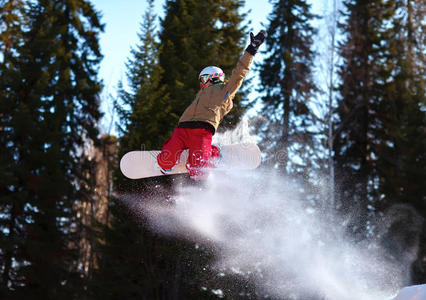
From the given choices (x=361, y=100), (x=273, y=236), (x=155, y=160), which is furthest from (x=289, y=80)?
(x=155, y=160)

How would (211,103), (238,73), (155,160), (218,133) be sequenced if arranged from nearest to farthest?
(238,73) → (211,103) → (155,160) → (218,133)

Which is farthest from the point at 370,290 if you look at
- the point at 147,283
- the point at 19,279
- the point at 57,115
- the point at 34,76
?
the point at 34,76

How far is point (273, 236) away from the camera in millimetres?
13297

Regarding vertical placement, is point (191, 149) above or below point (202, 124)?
below

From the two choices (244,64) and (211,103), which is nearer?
(244,64)

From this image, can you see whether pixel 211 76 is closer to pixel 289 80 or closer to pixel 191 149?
pixel 191 149

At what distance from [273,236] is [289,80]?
6.79m

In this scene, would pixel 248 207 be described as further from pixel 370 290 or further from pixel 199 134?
pixel 199 134

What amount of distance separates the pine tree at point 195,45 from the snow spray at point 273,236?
212 centimetres

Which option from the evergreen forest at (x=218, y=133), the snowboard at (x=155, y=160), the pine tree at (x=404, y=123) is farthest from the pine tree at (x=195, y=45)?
the pine tree at (x=404, y=123)

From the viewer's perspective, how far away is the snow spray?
11547mm

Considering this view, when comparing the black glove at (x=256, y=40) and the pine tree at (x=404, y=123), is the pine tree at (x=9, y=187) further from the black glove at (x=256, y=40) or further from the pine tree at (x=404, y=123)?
the pine tree at (x=404, y=123)

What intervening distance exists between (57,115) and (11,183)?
11.7ft

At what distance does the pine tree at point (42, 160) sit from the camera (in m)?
15.0
